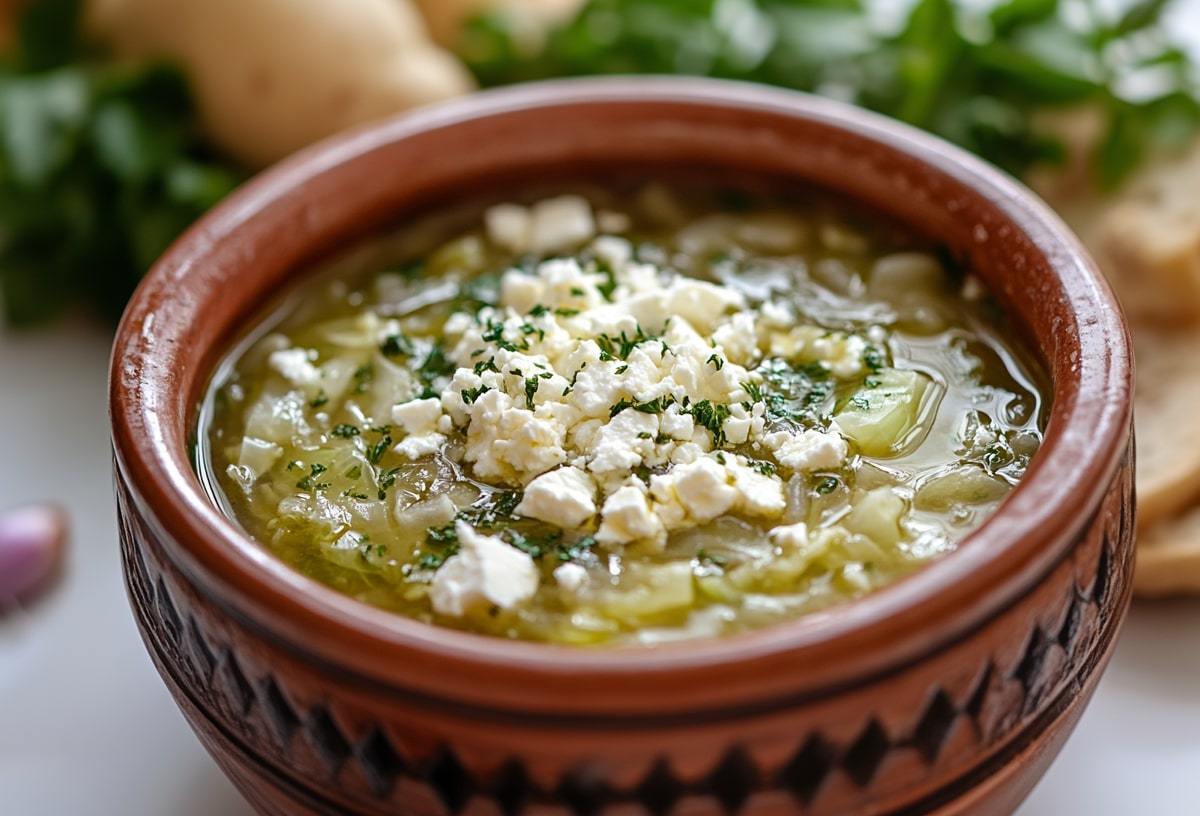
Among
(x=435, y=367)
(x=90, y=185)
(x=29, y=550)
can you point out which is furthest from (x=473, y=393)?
(x=90, y=185)

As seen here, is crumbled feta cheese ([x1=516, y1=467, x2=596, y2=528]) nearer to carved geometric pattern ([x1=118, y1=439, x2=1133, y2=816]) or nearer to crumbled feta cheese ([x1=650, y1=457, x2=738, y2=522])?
crumbled feta cheese ([x1=650, y1=457, x2=738, y2=522])

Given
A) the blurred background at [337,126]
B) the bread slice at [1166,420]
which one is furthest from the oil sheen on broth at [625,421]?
the blurred background at [337,126]

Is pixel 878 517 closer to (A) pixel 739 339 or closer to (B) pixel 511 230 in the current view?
(A) pixel 739 339

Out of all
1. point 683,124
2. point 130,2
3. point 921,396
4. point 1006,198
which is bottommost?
point 921,396

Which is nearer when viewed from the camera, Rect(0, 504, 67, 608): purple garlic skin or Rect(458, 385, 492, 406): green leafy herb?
Rect(458, 385, 492, 406): green leafy herb

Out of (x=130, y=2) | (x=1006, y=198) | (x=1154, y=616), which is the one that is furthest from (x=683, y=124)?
(x=130, y=2)

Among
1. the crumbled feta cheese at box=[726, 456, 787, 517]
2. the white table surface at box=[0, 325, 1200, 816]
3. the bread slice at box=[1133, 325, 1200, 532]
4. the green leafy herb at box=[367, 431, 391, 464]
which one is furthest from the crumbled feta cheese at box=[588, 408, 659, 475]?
the bread slice at box=[1133, 325, 1200, 532]

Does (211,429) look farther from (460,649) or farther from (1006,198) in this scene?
(1006,198)
